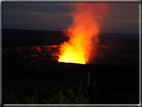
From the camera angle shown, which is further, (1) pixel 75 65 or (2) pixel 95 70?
(1) pixel 75 65

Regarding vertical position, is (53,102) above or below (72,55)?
below

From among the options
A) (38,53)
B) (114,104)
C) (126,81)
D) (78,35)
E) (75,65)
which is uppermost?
(78,35)

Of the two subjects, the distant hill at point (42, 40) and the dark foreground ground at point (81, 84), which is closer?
the dark foreground ground at point (81, 84)

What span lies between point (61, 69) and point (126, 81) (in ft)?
8.64

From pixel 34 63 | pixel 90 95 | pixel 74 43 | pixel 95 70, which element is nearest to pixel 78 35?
pixel 74 43

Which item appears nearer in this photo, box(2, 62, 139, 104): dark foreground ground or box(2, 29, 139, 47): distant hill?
box(2, 62, 139, 104): dark foreground ground

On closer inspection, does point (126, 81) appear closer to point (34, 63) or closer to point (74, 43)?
point (34, 63)

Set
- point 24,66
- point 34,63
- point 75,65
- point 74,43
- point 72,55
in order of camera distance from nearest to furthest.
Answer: point 24,66
point 75,65
point 34,63
point 72,55
point 74,43

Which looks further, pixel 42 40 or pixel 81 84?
pixel 42 40

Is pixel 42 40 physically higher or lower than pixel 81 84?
higher

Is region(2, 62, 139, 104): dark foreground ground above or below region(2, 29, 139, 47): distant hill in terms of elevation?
below

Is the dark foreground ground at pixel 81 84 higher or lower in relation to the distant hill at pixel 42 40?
lower

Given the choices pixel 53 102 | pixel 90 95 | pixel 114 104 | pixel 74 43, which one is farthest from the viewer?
pixel 74 43

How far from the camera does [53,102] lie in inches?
139
